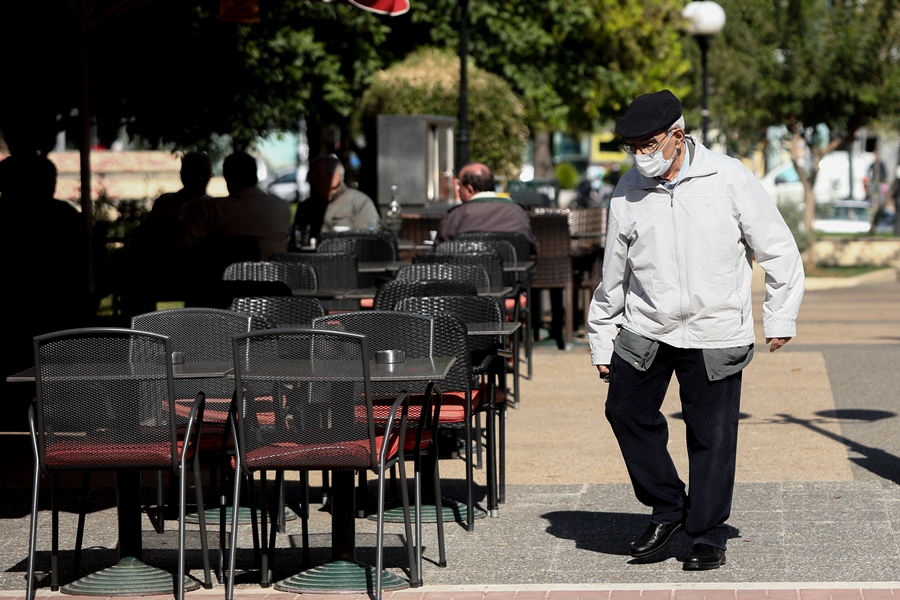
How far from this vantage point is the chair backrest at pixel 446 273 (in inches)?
335

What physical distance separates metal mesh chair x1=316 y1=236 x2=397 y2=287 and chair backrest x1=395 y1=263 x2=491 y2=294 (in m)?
2.14

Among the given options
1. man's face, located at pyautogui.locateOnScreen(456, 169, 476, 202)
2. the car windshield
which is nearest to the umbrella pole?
man's face, located at pyautogui.locateOnScreen(456, 169, 476, 202)

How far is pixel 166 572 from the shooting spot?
5.68m

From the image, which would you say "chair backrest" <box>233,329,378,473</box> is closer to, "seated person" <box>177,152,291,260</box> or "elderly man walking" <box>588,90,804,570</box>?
"elderly man walking" <box>588,90,804,570</box>

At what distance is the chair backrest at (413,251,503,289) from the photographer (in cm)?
938

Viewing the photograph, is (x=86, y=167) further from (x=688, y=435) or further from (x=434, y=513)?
(x=688, y=435)

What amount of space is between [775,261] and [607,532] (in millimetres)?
1571

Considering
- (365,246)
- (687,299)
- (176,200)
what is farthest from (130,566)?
(176,200)

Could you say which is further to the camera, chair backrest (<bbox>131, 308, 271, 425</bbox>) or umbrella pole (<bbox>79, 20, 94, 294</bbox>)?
umbrella pole (<bbox>79, 20, 94, 294</bbox>)

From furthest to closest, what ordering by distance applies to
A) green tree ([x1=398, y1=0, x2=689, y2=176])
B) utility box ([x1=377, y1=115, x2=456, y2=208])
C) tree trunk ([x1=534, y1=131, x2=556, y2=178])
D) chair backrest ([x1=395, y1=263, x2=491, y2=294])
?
tree trunk ([x1=534, y1=131, x2=556, y2=178]) → green tree ([x1=398, y1=0, x2=689, y2=176]) → utility box ([x1=377, y1=115, x2=456, y2=208]) → chair backrest ([x1=395, y1=263, x2=491, y2=294])

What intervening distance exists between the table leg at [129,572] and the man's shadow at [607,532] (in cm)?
A: 165

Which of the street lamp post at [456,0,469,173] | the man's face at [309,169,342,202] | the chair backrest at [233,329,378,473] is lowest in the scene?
the chair backrest at [233,329,378,473]

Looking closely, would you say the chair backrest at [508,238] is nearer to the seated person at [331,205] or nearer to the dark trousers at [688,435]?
the seated person at [331,205]

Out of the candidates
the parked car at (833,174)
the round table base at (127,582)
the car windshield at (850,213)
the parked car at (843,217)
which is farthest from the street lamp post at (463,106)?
the parked car at (833,174)
